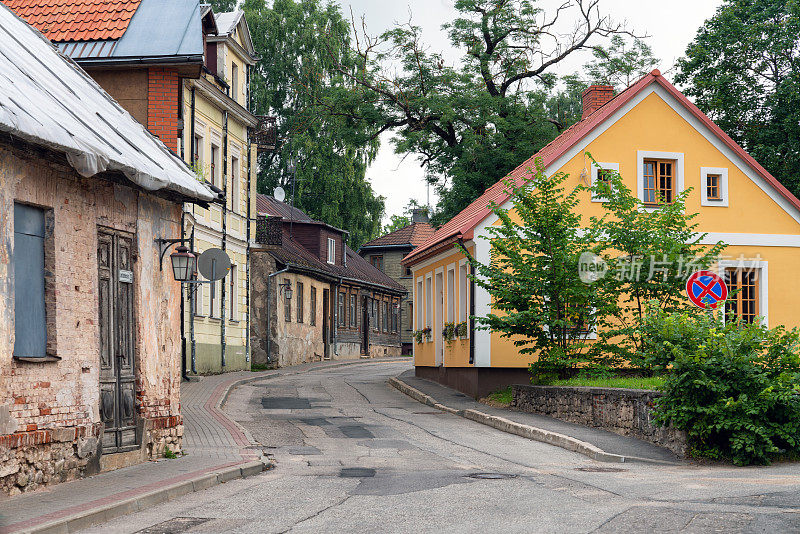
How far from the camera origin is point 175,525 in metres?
8.56

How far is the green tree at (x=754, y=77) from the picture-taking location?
32.4 meters

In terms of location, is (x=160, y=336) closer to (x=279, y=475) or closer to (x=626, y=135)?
(x=279, y=475)

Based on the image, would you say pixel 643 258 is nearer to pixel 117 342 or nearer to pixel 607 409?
pixel 607 409

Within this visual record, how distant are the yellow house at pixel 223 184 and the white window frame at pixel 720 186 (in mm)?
12925

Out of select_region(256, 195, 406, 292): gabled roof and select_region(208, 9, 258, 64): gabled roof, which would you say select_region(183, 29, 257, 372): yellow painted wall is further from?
select_region(256, 195, 406, 292): gabled roof

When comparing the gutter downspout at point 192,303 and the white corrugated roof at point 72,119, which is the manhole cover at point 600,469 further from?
the gutter downspout at point 192,303

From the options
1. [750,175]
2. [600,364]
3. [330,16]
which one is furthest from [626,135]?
[330,16]

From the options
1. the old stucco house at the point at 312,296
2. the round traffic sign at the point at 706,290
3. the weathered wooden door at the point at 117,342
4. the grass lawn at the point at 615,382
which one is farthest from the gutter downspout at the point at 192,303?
the round traffic sign at the point at 706,290

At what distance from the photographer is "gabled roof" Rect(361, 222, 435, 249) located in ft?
214

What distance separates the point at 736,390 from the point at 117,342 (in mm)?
A: 8208

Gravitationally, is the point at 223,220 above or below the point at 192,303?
above

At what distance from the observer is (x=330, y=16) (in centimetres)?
5188

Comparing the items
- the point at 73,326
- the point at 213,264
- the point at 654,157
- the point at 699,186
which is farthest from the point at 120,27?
the point at 699,186

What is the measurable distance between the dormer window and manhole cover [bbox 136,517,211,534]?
3911 centimetres
